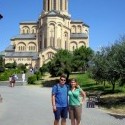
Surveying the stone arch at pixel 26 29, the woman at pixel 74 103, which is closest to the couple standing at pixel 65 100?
the woman at pixel 74 103

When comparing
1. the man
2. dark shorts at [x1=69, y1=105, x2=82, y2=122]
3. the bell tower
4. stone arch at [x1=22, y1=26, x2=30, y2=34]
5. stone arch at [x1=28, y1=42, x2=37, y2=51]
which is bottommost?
dark shorts at [x1=69, y1=105, x2=82, y2=122]

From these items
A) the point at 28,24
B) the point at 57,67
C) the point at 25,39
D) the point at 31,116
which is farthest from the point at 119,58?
the point at 28,24

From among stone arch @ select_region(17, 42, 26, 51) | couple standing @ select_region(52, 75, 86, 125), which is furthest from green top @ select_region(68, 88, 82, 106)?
stone arch @ select_region(17, 42, 26, 51)

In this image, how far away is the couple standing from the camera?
10.5 meters

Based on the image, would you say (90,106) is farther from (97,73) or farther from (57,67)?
(57,67)

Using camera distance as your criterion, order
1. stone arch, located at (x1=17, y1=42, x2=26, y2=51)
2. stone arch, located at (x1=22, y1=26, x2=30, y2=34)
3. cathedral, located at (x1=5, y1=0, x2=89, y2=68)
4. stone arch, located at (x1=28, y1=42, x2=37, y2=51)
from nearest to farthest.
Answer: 1. cathedral, located at (x1=5, y1=0, x2=89, y2=68)
2. stone arch, located at (x1=28, y1=42, x2=37, y2=51)
3. stone arch, located at (x1=17, y1=42, x2=26, y2=51)
4. stone arch, located at (x1=22, y1=26, x2=30, y2=34)

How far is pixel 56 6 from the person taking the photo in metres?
98.0

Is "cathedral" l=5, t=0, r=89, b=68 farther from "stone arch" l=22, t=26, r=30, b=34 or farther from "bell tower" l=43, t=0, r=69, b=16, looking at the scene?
"stone arch" l=22, t=26, r=30, b=34

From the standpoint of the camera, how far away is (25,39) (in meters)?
103

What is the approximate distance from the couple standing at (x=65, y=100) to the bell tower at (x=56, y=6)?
8787cm

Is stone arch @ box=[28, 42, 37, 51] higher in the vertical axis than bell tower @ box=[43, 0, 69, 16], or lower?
lower

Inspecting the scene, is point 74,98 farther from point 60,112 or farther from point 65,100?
point 60,112

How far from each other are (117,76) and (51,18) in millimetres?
74817

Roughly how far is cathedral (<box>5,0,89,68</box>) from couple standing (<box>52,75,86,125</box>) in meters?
80.3
